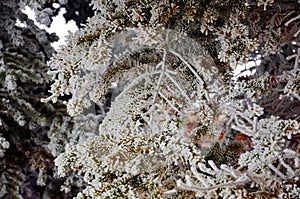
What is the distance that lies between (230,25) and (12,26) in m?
1.11

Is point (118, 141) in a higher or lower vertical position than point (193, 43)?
lower

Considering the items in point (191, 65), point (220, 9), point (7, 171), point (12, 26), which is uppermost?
point (12, 26)

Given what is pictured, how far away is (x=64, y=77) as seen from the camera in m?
0.93

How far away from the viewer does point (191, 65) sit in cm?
100

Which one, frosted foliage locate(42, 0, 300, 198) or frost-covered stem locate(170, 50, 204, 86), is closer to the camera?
frosted foliage locate(42, 0, 300, 198)

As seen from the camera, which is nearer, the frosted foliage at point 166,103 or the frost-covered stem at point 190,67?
the frosted foliage at point 166,103

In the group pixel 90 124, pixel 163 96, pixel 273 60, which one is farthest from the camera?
pixel 273 60

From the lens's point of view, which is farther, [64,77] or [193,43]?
[193,43]

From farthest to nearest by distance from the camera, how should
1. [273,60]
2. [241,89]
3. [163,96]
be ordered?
[273,60] < [241,89] < [163,96]

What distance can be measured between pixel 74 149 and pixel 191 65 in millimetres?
311

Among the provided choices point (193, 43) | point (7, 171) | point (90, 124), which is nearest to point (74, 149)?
point (193, 43)

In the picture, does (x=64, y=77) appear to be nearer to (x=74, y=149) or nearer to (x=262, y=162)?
Answer: (x=74, y=149)

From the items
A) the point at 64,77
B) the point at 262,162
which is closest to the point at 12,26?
the point at 64,77

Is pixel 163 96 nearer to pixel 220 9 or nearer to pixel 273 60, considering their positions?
pixel 220 9
